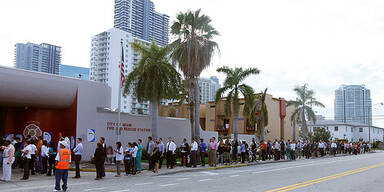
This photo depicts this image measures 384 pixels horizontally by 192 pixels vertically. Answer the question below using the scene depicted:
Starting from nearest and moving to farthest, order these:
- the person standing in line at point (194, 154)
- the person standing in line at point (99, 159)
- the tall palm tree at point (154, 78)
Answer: the person standing in line at point (99, 159) < the person standing in line at point (194, 154) < the tall palm tree at point (154, 78)

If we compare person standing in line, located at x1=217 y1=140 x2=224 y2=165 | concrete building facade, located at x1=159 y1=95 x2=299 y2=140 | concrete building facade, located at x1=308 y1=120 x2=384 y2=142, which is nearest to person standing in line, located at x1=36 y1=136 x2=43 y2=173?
person standing in line, located at x1=217 y1=140 x2=224 y2=165

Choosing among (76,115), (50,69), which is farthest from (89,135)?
(50,69)

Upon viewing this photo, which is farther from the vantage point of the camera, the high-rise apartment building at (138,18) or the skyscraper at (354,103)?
the high-rise apartment building at (138,18)

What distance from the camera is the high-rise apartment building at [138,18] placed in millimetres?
181000

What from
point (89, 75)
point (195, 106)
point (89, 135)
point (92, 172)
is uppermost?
point (89, 75)

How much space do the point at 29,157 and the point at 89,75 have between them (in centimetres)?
13255

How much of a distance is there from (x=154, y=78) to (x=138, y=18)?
16804cm

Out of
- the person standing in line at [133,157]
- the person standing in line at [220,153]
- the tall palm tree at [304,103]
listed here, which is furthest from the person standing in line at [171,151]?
the tall palm tree at [304,103]

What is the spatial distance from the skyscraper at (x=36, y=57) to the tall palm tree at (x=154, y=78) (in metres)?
149

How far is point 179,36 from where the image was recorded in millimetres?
28938

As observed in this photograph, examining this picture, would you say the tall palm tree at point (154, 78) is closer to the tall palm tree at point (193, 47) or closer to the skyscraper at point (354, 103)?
the tall palm tree at point (193, 47)

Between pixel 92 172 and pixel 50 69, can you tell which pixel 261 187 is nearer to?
pixel 92 172

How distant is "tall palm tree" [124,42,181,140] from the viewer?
86.0 ft

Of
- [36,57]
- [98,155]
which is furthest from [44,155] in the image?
[36,57]
